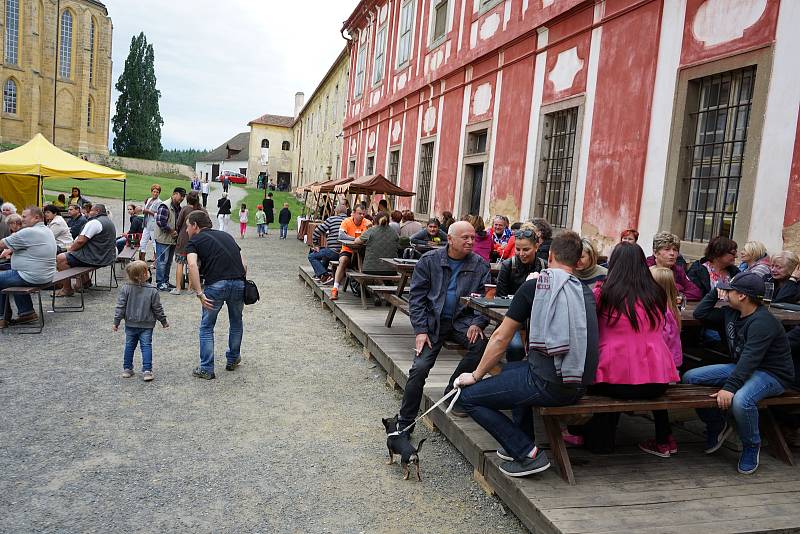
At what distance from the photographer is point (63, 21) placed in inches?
2181

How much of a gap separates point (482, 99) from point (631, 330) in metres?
9.30

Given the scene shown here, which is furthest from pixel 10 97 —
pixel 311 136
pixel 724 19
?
pixel 724 19

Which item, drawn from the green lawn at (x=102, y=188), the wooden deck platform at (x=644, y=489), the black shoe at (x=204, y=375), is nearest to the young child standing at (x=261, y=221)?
the green lawn at (x=102, y=188)

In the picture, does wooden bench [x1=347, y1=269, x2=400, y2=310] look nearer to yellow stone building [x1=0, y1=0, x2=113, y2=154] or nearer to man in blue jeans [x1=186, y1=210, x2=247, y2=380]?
man in blue jeans [x1=186, y1=210, x2=247, y2=380]

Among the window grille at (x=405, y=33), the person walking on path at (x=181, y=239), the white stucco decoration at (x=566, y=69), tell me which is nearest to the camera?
the white stucco decoration at (x=566, y=69)

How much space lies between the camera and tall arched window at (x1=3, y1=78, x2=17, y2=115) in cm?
5109

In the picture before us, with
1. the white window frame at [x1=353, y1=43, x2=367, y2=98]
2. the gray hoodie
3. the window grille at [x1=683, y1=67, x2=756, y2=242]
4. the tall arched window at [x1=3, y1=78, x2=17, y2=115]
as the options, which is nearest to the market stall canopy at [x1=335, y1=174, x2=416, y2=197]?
the white window frame at [x1=353, y1=43, x2=367, y2=98]

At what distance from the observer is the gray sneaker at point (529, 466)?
339cm

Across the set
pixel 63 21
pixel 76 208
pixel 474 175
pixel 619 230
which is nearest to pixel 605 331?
pixel 619 230

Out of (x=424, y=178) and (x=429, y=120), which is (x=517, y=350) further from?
(x=424, y=178)

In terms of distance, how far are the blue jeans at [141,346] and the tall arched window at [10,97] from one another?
56.1m

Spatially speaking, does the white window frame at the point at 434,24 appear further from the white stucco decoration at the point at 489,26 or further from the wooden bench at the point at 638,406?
the wooden bench at the point at 638,406

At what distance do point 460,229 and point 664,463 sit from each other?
78.1 inches

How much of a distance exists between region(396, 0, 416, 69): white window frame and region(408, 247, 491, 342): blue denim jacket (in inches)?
513
